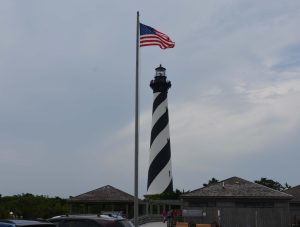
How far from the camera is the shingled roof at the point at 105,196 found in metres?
46.6

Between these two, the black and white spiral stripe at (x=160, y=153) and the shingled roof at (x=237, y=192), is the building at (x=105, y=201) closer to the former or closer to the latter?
the shingled roof at (x=237, y=192)

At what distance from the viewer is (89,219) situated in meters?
12.7

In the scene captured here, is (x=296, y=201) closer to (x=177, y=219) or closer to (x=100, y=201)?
(x=177, y=219)

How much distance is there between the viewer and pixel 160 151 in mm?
56000

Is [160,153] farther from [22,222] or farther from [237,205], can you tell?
[22,222]

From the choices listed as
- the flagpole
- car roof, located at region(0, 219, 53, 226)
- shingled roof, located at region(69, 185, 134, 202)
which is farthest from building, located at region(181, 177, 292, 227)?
car roof, located at region(0, 219, 53, 226)

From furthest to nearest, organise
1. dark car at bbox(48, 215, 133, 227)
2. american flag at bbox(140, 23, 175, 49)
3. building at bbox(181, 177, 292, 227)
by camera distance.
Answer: building at bbox(181, 177, 292, 227)
american flag at bbox(140, 23, 175, 49)
dark car at bbox(48, 215, 133, 227)

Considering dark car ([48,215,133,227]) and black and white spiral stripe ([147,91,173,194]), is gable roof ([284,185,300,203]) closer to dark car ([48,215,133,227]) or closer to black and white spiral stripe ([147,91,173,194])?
black and white spiral stripe ([147,91,173,194])

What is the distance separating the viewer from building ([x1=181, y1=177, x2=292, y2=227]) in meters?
36.7

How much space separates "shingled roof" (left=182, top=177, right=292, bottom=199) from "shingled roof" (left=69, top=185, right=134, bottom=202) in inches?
A: 284

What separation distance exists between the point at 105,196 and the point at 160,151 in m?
10.7

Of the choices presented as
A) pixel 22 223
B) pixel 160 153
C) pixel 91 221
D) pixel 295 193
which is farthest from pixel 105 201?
pixel 22 223

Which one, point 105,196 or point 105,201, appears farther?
point 105,196

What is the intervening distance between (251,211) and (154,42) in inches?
803
